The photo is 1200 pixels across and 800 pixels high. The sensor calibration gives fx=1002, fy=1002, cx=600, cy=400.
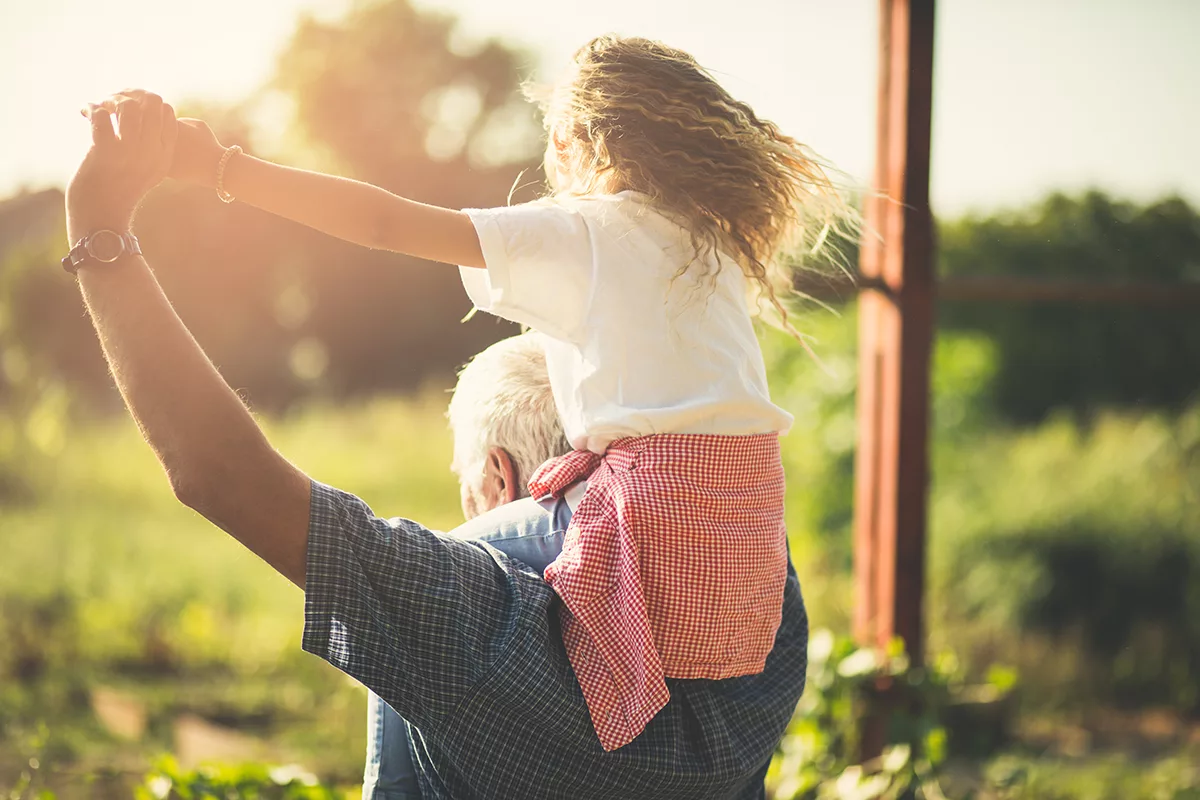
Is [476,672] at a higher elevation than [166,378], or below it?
below

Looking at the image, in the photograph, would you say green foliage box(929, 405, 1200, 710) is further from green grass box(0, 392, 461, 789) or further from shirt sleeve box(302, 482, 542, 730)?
shirt sleeve box(302, 482, 542, 730)

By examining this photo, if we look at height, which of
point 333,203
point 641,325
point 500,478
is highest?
point 333,203

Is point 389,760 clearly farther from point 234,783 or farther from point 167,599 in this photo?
point 167,599

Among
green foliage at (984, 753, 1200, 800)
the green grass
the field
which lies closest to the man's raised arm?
the field

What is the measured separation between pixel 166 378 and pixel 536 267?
450mm

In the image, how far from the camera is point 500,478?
5.29ft

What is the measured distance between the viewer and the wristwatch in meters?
1.14

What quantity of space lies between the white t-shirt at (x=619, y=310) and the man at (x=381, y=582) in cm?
26

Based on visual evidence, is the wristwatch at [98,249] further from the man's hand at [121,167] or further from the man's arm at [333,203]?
the man's arm at [333,203]

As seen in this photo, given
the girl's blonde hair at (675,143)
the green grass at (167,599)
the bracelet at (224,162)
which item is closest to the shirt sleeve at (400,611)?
the bracelet at (224,162)

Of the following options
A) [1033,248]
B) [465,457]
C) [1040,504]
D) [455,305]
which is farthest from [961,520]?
Result: [465,457]

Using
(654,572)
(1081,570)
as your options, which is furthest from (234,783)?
(1081,570)

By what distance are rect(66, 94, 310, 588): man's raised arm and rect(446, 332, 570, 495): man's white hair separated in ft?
1.52

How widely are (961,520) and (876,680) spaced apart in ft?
8.05
